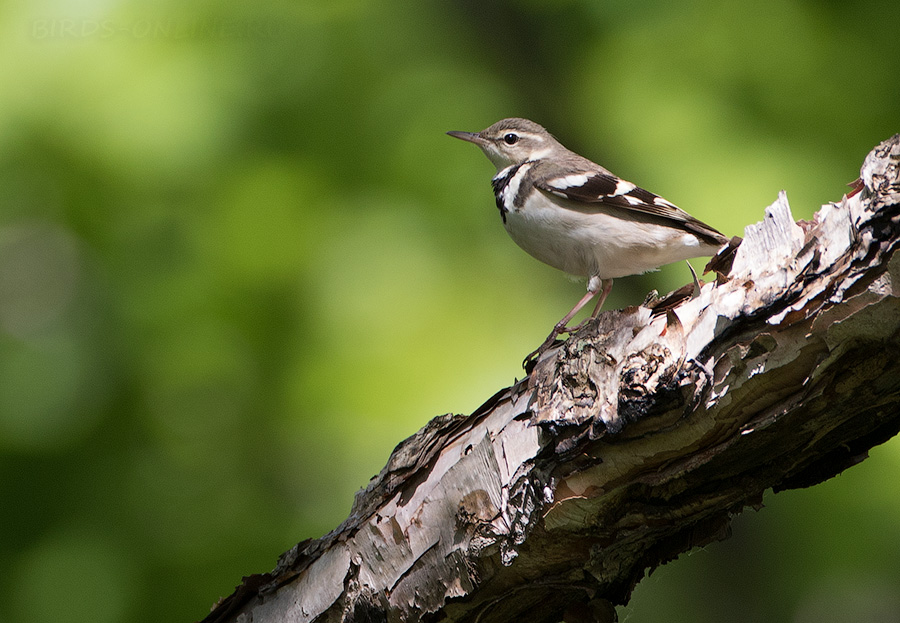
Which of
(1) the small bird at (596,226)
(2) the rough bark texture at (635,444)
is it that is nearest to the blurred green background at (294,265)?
(1) the small bird at (596,226)

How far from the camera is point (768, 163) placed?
500 cm

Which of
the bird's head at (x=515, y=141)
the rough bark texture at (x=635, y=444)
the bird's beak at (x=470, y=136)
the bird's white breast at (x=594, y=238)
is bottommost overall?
the rough bark texture at (x=635, y=444)

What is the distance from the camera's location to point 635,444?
2.18 meters

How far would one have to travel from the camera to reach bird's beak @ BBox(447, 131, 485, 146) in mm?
5445

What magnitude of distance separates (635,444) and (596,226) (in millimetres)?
2428

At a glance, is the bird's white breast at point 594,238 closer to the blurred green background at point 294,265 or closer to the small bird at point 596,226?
the small bird at point 596,226

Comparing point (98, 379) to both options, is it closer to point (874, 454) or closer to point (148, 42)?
point (148, 42)

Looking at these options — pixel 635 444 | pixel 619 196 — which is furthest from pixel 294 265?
pixel 635 444

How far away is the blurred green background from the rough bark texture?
6.42 ft

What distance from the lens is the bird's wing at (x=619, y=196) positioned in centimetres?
433

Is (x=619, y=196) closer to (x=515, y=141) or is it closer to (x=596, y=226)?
(x=596, y=226)

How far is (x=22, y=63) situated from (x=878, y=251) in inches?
212

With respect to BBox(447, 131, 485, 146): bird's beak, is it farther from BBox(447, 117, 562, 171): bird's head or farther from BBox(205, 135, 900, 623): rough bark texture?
BBox(205, 135, 900, 623): rough bark texture

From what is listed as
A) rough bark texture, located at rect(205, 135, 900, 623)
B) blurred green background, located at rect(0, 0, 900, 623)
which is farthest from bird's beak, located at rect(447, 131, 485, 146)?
rough bark texture, located at rect(205, 135, 900, 623)
